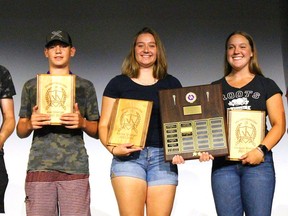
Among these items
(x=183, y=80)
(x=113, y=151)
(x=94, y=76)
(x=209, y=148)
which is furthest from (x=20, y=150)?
(x=209, y=148)

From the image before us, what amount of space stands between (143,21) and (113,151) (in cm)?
173

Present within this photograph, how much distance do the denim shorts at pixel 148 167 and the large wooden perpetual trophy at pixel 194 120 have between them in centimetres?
8

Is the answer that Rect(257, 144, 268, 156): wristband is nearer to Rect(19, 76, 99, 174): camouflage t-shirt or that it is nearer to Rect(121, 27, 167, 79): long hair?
Rect(121, 27, 167, 79): long hair

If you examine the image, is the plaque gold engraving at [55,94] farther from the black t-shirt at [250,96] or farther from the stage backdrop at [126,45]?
the stage backdrop at [126,45]

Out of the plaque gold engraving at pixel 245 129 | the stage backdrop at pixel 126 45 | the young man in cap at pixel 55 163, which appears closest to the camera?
the young man in cap at pixel 55 163

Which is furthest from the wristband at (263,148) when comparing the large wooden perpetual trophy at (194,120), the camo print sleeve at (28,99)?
the camo print sleeve at (28,99)

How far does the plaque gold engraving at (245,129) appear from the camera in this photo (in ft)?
7.76

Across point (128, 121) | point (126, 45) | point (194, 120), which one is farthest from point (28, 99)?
point (126, 45)

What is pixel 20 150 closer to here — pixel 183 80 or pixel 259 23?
pixel 183 80

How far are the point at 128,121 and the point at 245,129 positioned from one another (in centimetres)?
53

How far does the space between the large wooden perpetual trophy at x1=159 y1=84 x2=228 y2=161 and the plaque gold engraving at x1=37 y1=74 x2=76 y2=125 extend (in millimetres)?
402

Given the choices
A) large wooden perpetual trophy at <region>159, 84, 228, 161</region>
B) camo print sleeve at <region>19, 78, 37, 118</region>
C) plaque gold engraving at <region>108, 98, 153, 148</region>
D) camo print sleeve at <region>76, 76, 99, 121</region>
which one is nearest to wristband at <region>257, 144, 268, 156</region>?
large wooden perpetual trophy at <region>159, 84, 228, 161</region>

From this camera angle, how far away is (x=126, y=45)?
12.5 ft

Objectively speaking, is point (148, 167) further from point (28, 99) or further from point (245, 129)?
point (28, 99)
